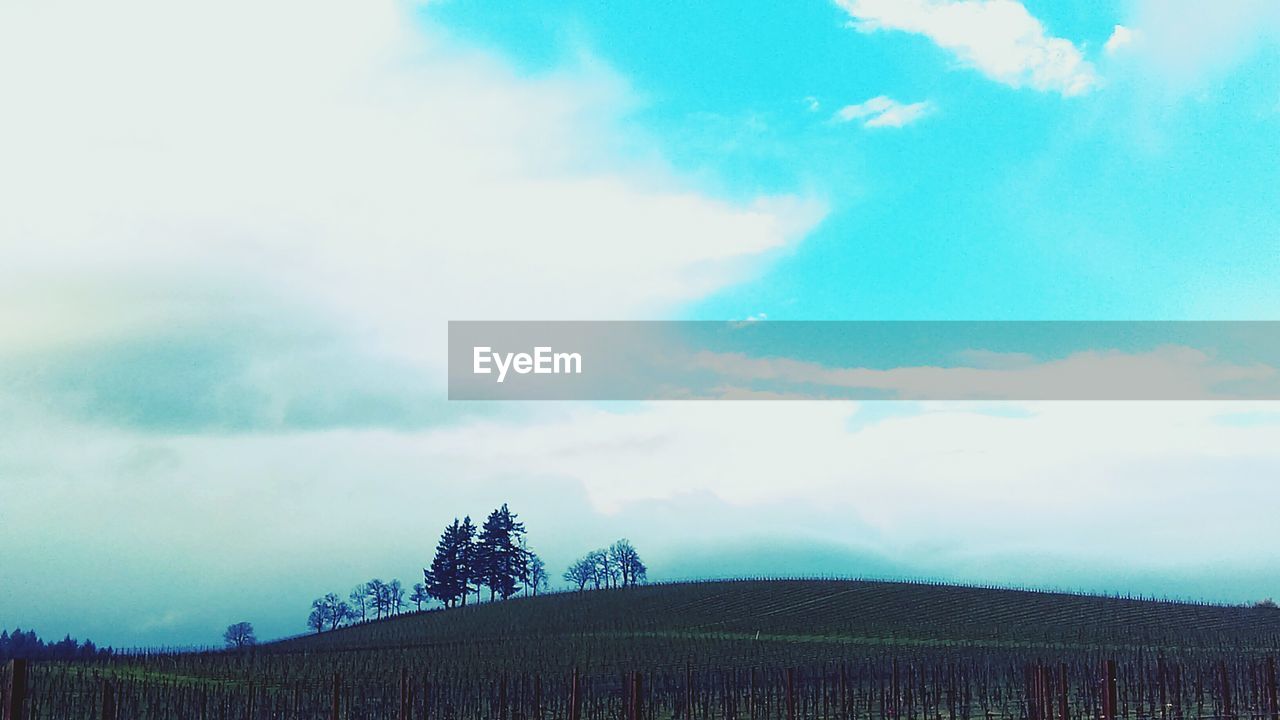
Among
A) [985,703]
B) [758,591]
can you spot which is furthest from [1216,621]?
[985,703]

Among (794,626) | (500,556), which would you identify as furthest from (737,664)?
(500,556)

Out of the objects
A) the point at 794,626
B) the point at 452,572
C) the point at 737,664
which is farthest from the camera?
the point at 452,572

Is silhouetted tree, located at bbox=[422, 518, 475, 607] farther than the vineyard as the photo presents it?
Yes

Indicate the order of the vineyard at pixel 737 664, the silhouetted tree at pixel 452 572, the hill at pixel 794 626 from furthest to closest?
Result: the silhouetted tree at pixel 452 572
the hill at pixel 794 626
the vineyard at pixel 737 664

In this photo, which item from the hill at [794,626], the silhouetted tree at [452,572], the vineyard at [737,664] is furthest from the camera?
the silhouetted tree at [452,572]

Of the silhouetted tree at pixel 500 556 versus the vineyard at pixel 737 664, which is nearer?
the vineyard at pixel 737 664

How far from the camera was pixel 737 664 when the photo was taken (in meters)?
51.8

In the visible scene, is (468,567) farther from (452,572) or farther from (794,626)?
(794,626)

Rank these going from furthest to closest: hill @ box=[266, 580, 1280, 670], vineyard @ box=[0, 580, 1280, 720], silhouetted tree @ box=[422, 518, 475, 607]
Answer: silhouetted tree @ box=[422, 518, 475, 607], hill @ box=[266, 580, 1280, 670], vineyard @ box=[0, 580, 1280, 720]

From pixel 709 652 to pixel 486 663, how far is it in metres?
11.5

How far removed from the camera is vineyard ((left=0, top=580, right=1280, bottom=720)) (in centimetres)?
3609

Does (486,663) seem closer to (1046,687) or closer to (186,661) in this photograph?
(186,661)

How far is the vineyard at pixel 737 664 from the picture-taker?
3609 centimetres

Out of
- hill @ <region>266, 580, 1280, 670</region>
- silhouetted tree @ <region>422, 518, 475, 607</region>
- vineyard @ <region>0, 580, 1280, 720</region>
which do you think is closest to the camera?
vineyard @ <region>0, 580, 1280, 720</region>
